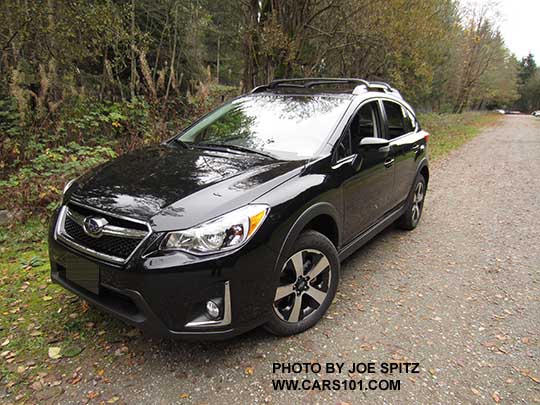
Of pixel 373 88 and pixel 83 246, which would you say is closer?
pixel 83 246

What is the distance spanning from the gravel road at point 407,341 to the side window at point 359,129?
1273mm

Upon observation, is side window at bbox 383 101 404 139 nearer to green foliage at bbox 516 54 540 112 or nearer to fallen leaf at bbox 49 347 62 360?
fallen leaf at bbox 49 347 62 360

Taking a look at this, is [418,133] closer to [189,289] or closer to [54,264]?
[189,289]

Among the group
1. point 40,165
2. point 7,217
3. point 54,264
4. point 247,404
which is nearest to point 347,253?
point 247,404

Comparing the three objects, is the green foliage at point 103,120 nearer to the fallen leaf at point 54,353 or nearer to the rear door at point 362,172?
the fallen leaf at point 54,353

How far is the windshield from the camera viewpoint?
9.95 feet

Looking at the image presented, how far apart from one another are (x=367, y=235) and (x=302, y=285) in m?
1.20

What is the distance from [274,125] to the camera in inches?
130

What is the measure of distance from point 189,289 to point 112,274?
0.47 metres

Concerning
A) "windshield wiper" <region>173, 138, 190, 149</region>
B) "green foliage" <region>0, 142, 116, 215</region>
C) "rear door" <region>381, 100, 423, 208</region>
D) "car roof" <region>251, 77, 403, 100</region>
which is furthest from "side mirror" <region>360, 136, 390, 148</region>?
"green foliage" <region>0, 142, 116, 215</region>

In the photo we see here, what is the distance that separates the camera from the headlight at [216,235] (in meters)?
2.09

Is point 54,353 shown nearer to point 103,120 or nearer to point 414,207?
point 414,207

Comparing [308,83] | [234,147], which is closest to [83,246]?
[234,147]

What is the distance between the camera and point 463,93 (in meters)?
37.8
